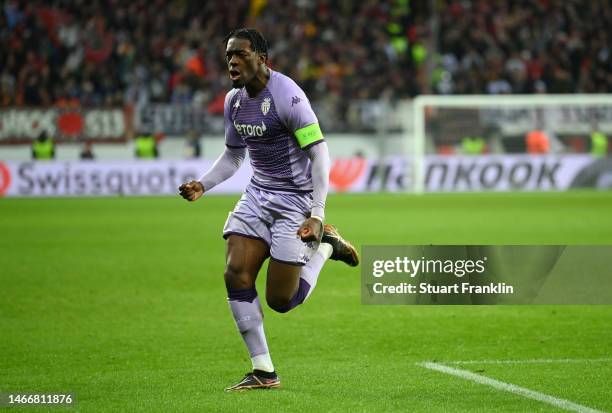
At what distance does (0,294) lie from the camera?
36.7 ft

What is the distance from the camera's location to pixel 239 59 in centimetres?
616

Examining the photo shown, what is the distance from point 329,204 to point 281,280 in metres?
18.2

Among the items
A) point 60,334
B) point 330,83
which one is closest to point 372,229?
point 60,334

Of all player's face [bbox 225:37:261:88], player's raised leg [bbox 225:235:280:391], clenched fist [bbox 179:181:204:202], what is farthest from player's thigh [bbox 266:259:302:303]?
player's face [bbox 225:37:261:88]

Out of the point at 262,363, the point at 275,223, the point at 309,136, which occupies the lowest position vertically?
the point at 262,363

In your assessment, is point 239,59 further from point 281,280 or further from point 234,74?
point 281,280

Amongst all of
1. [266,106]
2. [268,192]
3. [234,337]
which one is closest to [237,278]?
[268,192]

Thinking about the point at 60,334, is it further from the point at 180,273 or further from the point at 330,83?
the point at 330,83

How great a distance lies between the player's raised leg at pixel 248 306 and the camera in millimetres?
6203

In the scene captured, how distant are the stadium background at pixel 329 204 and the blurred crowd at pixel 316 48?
65 millimetres

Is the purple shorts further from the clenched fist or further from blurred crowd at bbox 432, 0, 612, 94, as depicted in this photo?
blurred crowd at bbox 432, 0, 612, 94

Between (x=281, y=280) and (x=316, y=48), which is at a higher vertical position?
(x=316, y=48)

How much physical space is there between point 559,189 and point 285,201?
23.0 m

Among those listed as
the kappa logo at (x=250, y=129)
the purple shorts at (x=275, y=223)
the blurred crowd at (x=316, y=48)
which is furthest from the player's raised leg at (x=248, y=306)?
the blurred crowd at (x=316, y=48)
